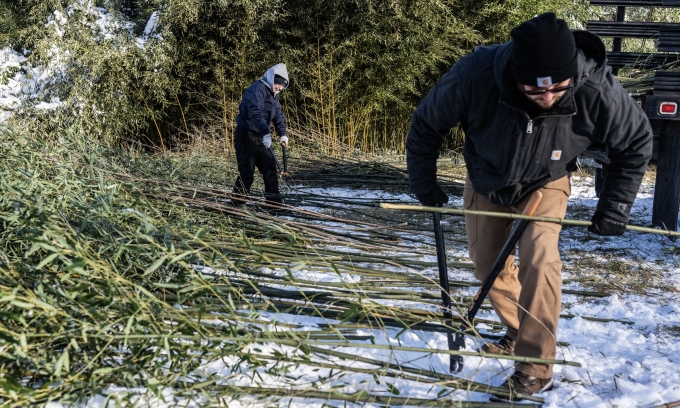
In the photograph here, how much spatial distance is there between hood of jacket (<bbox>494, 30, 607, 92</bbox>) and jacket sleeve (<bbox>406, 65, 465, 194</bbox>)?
171 mm

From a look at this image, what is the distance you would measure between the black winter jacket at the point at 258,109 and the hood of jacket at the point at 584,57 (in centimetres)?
380

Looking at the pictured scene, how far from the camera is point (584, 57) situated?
2309 millimetres

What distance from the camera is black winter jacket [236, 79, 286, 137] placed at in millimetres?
5973

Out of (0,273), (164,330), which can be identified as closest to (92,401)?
(164,330)

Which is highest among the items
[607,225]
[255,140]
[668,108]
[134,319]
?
[668,108]

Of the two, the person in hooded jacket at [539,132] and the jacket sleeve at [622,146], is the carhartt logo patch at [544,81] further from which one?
the jacket sleeve at [622,146]

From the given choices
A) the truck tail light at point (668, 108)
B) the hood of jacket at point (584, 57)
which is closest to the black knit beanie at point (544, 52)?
the hood of jacket at point (584, 57)

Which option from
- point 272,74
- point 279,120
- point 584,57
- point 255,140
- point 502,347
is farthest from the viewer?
point 279,120

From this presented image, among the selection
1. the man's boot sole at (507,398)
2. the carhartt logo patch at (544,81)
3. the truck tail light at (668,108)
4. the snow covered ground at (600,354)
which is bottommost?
the snow covered ground at (600,354)

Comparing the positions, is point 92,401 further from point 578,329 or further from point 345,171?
point 345,171

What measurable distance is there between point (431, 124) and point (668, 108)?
2786mm

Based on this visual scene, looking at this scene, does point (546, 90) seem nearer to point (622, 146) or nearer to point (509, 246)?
point (622, 146)

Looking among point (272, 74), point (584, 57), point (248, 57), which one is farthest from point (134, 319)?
point (248, 57)

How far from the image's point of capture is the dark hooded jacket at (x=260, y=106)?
19.6 feet
